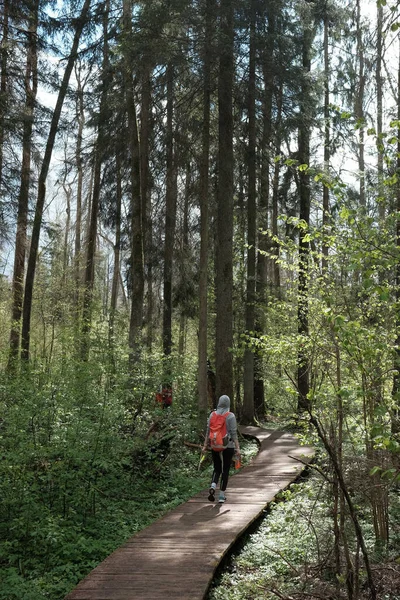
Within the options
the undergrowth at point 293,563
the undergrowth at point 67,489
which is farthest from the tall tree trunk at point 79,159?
the undergrowth at point 293,563

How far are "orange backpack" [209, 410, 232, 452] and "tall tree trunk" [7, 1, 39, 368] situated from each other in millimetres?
7453

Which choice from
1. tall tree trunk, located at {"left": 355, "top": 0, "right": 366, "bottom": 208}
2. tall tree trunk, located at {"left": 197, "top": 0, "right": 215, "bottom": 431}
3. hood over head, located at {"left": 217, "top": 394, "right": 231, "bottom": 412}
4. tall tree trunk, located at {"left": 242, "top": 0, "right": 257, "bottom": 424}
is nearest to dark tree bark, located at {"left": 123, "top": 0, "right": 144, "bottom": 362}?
tall tree trunk, located at {"left": 197, "top": 0, "right": 215, "bottom": 431}

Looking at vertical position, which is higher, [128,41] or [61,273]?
[128,41]

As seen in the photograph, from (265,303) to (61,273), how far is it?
12.4 metres

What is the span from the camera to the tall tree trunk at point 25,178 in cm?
1675

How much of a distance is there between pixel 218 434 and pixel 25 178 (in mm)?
13054

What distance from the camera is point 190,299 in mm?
20625

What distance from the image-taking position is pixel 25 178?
19109mm

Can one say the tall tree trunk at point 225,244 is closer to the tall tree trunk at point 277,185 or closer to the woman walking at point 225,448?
the tall tree trunk at point 277,185

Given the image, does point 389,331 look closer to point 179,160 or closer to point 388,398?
point 388,398

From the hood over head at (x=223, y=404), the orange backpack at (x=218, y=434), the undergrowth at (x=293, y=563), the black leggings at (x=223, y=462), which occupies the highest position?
the hood over head at (x=223, y=404)

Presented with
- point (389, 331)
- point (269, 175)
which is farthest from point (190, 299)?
point (389, 331)

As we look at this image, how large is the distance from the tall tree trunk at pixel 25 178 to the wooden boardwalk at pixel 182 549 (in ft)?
25.5

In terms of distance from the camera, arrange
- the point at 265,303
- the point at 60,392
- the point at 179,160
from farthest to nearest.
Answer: the point at 265,303 < the point at 179,160 < the point at 60,392
